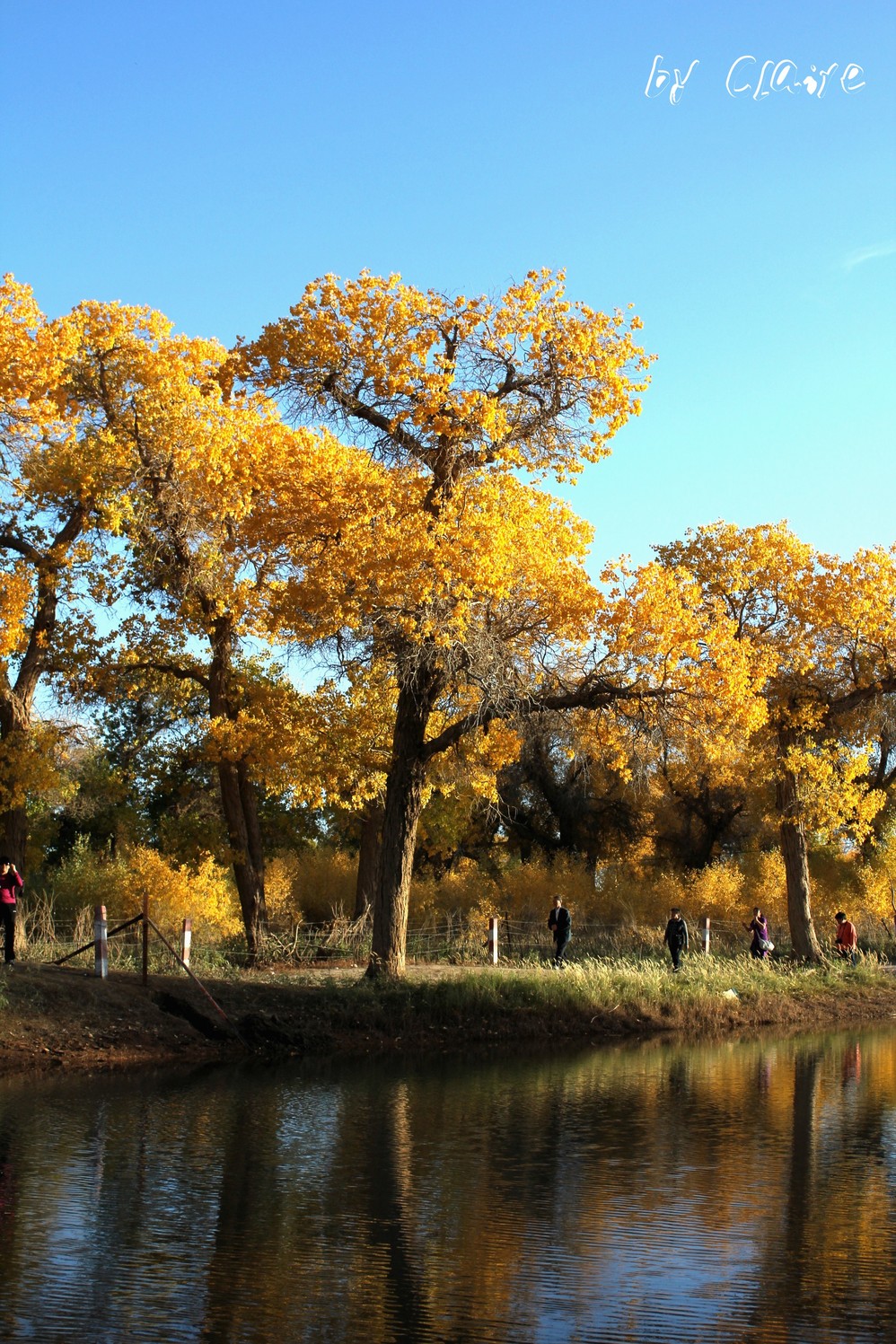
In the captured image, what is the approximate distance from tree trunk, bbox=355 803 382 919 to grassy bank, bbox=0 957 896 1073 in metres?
4.28

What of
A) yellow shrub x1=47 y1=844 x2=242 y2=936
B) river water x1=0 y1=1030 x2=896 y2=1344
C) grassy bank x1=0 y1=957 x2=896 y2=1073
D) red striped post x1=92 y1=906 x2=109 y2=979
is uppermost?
yellow shrub x1=47 y1=844 x2=242 y2=936

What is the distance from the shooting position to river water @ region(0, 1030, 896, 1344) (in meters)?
7.75

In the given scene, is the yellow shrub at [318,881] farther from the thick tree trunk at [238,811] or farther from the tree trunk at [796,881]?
the tree trunk at [796,881]

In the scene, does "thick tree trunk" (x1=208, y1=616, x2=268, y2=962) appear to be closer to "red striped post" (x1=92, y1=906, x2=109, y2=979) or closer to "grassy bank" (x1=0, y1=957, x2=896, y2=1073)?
"grassy bank" (x1=0, y1=957, x2=896, y2=1073)

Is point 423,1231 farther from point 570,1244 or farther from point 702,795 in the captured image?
point 702,795

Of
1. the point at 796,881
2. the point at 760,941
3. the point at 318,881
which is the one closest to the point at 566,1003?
the point at 760,941

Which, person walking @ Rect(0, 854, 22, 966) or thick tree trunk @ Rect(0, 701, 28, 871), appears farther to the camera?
thick tree trunk @ Rect(0, 701, 28, 871)

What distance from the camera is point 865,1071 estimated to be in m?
19.0

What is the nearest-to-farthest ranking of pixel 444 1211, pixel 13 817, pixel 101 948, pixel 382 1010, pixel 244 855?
pixel 444 1211, pixel 101 948, pixel 382 1010, pixel 13 817, pixel 244 855

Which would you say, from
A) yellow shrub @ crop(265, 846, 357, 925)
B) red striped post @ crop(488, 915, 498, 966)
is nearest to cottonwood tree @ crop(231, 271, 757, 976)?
red striped post @ crop(488, 915, 498, 966)

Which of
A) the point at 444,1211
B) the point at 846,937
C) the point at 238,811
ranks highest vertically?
the point at 238,811

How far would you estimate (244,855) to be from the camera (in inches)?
1114

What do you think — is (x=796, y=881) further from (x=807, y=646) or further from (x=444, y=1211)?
(x=444, y=1211)

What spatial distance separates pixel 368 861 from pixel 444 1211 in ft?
73.1
